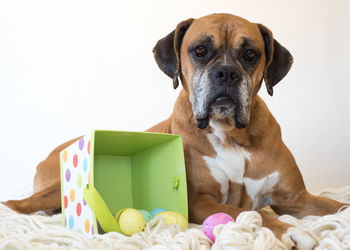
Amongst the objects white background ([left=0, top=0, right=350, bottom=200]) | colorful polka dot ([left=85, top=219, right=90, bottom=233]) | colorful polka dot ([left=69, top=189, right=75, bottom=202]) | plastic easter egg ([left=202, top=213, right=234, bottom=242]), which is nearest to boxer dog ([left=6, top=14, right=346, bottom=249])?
plastic easter egg ([left=202, top=213, right=234, bottom=242])

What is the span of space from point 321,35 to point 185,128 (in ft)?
6.98

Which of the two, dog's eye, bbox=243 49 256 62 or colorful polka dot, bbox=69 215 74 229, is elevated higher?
dog's eye, bbox=243 49 256 62

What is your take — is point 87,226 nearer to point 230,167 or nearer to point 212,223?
point 212,223

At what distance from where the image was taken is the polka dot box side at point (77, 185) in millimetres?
1669

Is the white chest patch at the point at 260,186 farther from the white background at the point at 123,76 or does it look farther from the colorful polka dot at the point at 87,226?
the white background at the point at 123,76

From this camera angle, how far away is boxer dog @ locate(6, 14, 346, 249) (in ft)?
6.46

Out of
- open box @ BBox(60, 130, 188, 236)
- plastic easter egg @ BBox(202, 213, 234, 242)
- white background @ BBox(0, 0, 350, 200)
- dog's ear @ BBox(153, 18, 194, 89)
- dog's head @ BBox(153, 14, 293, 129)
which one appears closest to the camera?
plastic easter egg @ BBox(202, 213, 234, 242)

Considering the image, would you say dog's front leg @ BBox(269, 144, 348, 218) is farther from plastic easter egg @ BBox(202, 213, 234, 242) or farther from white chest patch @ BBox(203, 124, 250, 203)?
plastic easter egg @ BBox(202, 213, 234, 242)

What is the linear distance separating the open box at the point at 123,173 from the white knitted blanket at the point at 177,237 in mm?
103

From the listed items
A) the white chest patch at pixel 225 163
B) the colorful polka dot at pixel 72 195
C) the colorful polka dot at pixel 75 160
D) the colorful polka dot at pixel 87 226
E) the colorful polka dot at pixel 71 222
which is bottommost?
the colorful polka dot at pixel 71 222

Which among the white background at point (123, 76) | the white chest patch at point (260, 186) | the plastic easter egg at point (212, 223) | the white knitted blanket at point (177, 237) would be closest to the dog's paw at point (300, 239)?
the white knitted blanket at point (177, 237)

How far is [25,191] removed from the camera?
291cm

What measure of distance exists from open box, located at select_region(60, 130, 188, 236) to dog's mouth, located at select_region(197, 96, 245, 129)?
0.14 metres

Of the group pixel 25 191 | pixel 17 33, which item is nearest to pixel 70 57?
pixel 17 33
